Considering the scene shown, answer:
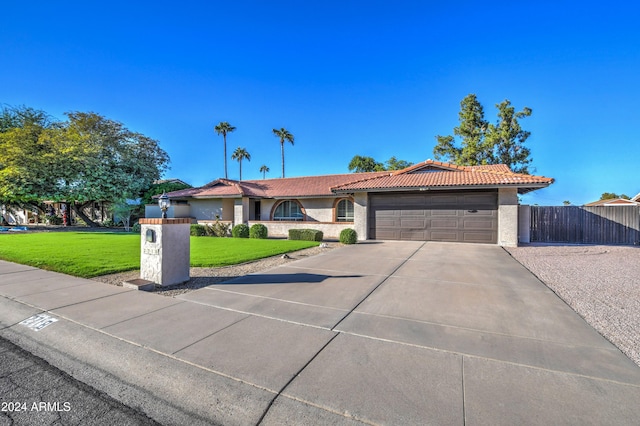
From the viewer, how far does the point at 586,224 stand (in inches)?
624

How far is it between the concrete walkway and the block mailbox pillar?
0.76 meters

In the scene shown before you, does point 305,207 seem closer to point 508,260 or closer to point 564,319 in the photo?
point 508,260

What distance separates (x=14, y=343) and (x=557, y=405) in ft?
20.8

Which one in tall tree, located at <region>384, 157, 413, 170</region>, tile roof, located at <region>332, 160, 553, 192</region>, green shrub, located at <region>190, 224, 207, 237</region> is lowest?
green shrub, located at <region>190, 224, 207, 237</region>

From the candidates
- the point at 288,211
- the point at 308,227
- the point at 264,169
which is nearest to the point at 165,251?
the point at 308,227

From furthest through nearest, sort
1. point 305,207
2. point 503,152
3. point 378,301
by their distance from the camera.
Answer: point 503,152, point 305,207, point 378,301

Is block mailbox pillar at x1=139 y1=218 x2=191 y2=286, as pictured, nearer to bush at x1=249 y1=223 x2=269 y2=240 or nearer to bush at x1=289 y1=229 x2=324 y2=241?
bush at x1=289 y1=229 x2=324 y2=241

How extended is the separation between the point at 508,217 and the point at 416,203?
4329 millimetres

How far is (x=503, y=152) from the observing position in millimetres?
28703

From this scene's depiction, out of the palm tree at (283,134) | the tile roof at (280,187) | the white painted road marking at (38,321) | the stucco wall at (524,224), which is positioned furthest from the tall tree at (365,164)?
the white painted road marking at (38,321)

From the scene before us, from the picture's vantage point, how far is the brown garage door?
14.5 m

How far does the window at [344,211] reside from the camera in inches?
810

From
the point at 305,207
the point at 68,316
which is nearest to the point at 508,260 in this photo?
the point at 68,316

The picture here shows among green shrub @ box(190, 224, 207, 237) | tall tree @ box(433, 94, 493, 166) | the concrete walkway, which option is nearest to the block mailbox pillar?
the concrete walkway
